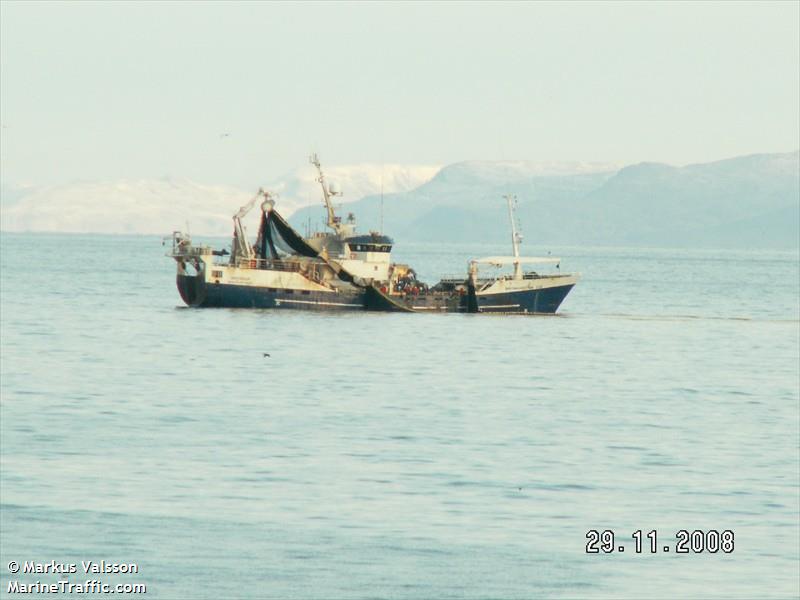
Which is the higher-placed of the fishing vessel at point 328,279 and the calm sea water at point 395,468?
the fishing vessel at point 328,279

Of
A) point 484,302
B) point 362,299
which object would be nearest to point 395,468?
point 362,299

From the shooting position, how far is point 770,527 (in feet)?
121

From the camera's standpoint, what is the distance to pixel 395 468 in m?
44.3

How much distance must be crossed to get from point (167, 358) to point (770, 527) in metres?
51.8

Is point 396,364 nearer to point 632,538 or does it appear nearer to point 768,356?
point 768,356

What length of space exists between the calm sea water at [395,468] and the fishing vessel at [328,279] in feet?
97.4

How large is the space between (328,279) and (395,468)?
272ft

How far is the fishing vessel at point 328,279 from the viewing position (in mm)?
124250

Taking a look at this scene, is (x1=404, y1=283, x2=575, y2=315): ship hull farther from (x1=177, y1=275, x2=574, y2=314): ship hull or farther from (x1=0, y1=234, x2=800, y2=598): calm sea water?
(x1=0, y1=234, x2=800, y2=598): calm sea water

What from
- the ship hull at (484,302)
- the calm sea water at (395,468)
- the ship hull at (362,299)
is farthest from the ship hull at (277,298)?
the calm sea water at (395,468)

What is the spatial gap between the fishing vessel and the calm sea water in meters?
29.7

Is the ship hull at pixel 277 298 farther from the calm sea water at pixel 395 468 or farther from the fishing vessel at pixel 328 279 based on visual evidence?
the calm sea water at pixel 395 468

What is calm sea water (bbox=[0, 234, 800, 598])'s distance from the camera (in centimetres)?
3234

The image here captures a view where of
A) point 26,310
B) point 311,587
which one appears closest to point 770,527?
point 311,587
